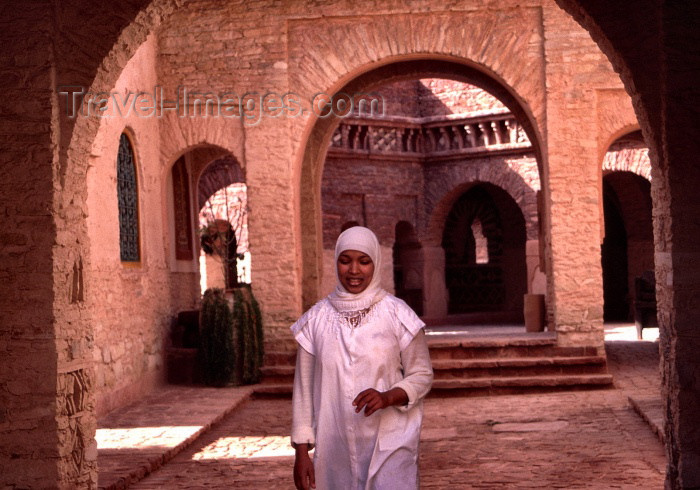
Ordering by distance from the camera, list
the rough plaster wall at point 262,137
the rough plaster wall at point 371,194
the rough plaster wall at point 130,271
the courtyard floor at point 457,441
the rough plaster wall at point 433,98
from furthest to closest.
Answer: the rough plaster wall at point 433,98 → the rough plaster wall at point 371,194 → the rough plaster wall at point 262,137 → the rough plaster wall at point 130,271 → the courtyard floor at point 457,441

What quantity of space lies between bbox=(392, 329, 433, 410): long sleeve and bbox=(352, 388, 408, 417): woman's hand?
3.0 inches

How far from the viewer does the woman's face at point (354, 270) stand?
3.57 metres

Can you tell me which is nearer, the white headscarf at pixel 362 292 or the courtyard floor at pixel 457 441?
the white headscarf at pixel 362 292

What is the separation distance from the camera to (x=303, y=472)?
11.3ft

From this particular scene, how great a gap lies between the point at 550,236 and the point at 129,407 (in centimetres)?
555

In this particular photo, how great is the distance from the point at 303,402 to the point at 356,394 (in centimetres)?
25

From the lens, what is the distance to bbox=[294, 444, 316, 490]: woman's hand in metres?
3.46

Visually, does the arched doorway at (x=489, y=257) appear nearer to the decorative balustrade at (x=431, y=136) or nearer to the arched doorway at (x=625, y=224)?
the arched doorway at (x=625, y=224)

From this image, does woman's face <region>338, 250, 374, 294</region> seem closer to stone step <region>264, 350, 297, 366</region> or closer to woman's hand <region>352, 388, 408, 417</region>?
woman's hand <region>352, 388, 408, 417</region>

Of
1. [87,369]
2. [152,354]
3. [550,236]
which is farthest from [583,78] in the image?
[87,369]

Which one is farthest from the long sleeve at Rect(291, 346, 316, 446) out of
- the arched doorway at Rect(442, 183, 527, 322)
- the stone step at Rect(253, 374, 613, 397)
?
the arched doorway at Rect(442, 183, 527, 322)

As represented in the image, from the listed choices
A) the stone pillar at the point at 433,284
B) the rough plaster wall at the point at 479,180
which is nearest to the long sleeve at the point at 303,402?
the rough plaster wall at the point at 479,180

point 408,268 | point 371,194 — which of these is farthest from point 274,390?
point 408,268

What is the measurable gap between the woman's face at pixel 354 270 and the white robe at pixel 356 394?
109 mm
